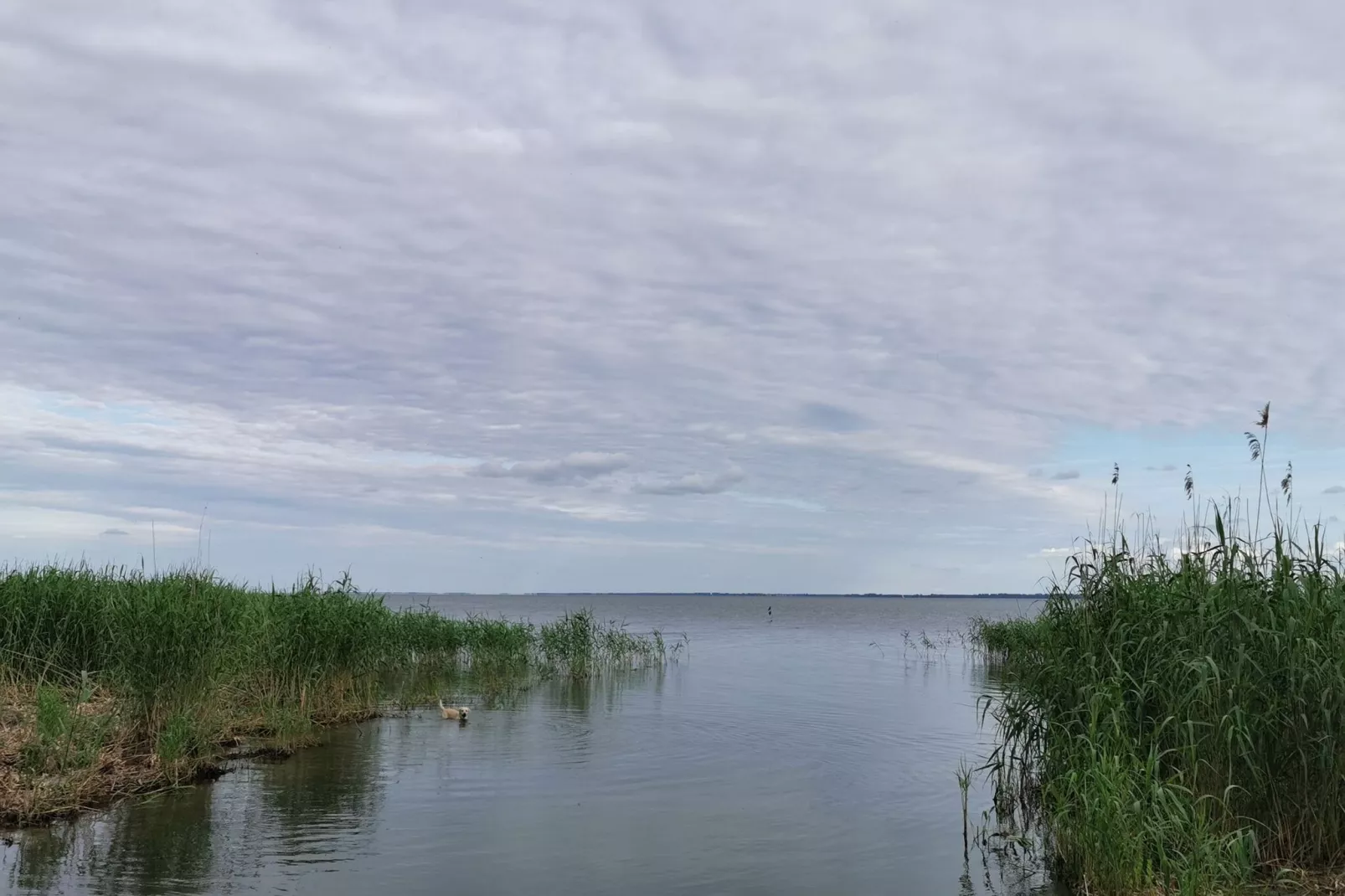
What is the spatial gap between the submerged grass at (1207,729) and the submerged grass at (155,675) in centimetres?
1224

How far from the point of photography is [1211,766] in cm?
933

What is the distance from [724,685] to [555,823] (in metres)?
18.3

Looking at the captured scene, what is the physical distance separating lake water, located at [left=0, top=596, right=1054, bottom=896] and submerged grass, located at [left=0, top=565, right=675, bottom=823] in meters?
0.65

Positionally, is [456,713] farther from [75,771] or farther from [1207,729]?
[1207,729]

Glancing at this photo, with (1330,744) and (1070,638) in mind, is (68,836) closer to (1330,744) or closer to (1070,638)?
(1070,638)

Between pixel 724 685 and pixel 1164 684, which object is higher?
pixel 1164 684

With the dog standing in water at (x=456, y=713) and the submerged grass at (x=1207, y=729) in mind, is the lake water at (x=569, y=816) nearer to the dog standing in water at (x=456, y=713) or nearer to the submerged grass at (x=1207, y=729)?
the dog standing in water at (x=456, y=713)

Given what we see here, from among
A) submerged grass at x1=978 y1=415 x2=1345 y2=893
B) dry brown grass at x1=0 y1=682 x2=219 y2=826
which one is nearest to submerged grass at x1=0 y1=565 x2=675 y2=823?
dry brown grass at x1=0 y1=682 x2=219 y2=826

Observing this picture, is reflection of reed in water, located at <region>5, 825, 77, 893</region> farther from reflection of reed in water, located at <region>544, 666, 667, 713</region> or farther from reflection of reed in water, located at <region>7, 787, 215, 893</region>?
reflection of reed in water, located at <region>544, 666, 667, 713</region>

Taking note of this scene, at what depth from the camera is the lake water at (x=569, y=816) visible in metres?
10.6

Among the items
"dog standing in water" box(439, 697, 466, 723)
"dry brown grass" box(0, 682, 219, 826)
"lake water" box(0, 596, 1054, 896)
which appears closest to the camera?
"lake water" box(0, 596, 1054, 896)

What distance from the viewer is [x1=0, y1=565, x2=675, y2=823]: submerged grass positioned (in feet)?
40.1

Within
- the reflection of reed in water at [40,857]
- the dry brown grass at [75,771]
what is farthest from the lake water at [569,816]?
the dry brown grass at [75,771]

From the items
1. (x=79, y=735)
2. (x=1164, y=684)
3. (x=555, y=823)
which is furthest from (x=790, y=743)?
(x=79, y=735)
